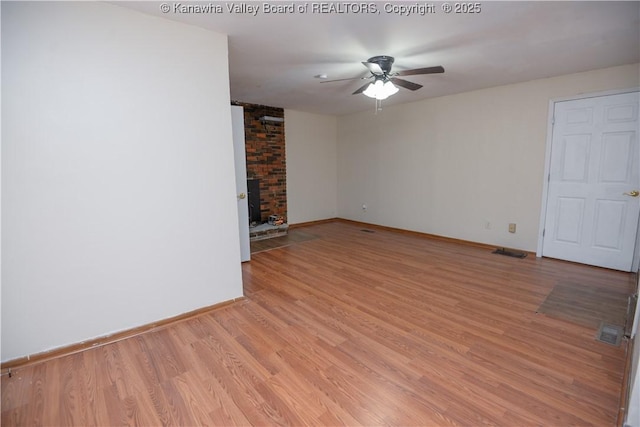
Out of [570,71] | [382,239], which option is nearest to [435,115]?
[570,71]

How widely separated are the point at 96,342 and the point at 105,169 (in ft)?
4.04

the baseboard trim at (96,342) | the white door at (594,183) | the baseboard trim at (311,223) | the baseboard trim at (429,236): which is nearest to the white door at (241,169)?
the baseboard trim at (96,342)

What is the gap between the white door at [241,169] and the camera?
3.63 metres

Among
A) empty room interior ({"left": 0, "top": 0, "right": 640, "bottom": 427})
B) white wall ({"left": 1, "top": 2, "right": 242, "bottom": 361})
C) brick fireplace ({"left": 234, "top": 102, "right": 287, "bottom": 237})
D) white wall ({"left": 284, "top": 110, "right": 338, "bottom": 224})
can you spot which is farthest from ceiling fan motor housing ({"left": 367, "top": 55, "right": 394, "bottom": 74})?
white wall ({"left": 284, "top": 110, "right": 338, "bottom": 224})

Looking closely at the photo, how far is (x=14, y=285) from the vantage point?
1.93 meters

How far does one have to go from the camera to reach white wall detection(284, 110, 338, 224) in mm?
6180

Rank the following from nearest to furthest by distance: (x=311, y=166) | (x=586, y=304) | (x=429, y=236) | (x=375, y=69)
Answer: (x=586, y=304) < (x=375, y=69) < (x=429, y=236) < (x=311, y=166)

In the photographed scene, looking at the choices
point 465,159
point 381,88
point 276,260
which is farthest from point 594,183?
point 276,260

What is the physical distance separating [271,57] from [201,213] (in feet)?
5.55

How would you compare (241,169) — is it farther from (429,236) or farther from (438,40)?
(429,236)

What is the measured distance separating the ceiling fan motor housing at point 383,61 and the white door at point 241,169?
159cm

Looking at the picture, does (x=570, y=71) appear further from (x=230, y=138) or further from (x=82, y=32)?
(x=82, y=32)

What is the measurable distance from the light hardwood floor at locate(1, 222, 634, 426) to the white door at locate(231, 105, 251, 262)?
42.0 inches

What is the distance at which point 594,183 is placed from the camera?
11.9 feet
